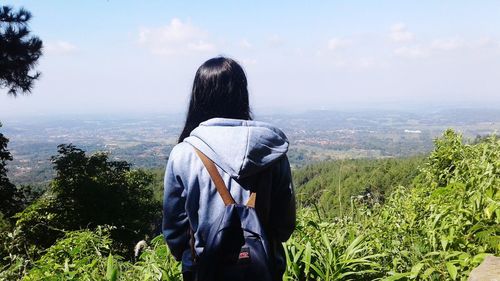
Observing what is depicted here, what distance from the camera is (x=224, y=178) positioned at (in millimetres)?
1406

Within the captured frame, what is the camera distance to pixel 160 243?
2.61m

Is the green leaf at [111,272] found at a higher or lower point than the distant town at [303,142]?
higher

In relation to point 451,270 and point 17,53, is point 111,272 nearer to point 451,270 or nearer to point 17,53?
point 451,270

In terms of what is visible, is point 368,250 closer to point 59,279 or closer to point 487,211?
point 487,211

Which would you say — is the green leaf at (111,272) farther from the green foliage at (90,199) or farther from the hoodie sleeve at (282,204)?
the green foliage at (90,199)

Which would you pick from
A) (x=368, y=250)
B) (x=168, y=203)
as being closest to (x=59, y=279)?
(x=168, y=203)

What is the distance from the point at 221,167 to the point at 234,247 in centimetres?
26

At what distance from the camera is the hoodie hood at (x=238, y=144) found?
54.7 inches

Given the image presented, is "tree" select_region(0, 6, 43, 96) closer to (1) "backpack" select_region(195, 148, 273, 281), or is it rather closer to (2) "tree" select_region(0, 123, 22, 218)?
(2) "tree" select_region(0, 123, 22, 218)

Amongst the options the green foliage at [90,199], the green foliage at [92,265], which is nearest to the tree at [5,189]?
the green foliage at [90,199]

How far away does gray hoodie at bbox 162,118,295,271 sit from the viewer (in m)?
1.39

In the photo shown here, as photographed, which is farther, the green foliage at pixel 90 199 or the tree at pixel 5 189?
the green foliage at pixel 90 199

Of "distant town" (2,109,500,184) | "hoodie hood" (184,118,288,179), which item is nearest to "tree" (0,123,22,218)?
"hoodie hood" (184,118,288,179)

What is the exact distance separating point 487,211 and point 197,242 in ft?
4.89
